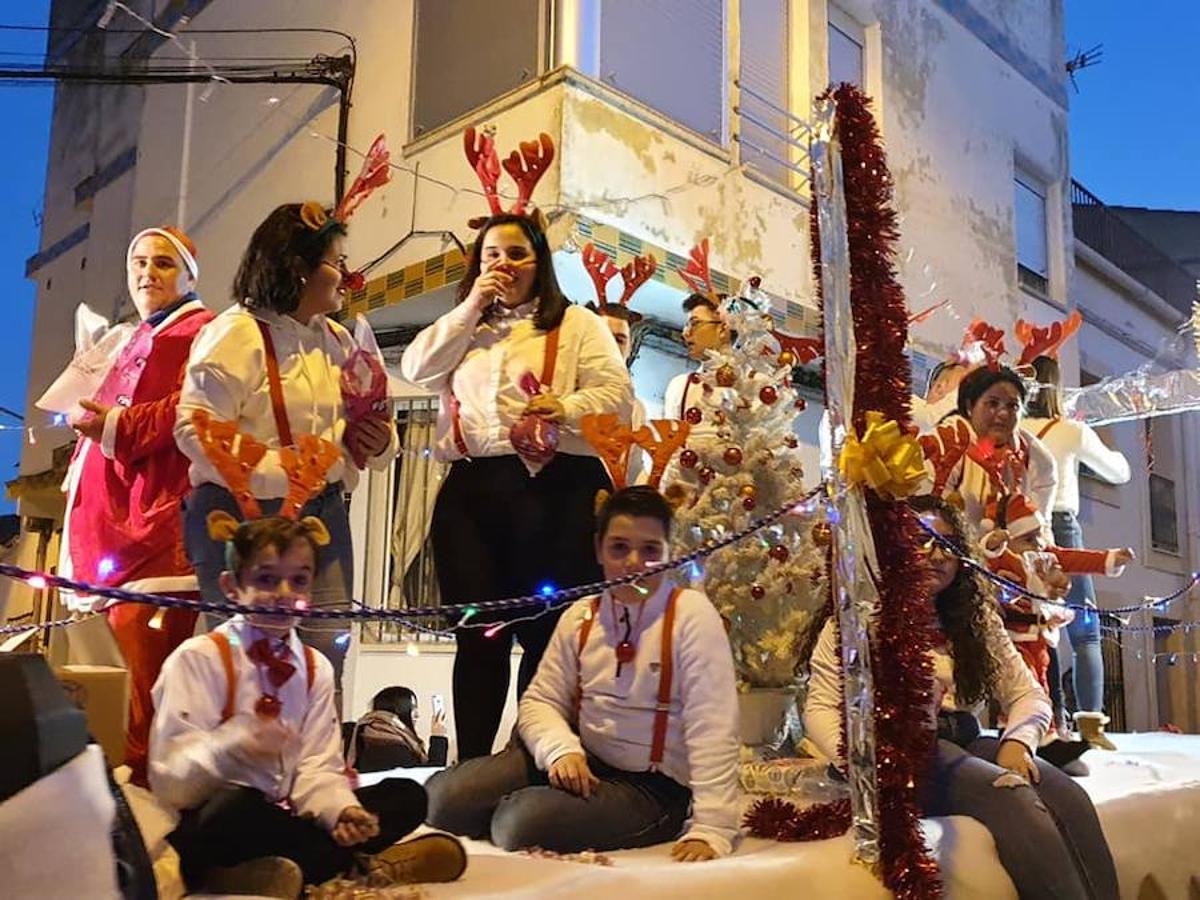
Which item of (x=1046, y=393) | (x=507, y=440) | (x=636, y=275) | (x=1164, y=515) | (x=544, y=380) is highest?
(x=636, y=275)

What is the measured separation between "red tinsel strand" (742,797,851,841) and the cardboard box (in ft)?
4.43

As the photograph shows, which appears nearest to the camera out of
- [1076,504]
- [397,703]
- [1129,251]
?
[397,703]

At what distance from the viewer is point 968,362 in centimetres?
492

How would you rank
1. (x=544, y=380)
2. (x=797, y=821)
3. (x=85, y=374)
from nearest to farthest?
(x=797, y=821) < (x=544, y=380) < (x=85, y=374)

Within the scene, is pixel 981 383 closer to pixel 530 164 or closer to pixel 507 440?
pixel 530 164

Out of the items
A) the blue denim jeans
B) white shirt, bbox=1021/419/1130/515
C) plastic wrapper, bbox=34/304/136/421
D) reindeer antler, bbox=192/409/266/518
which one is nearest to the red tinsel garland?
reindeer antler, bbox=192/409/266/518

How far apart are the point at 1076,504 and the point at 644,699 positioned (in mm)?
3264

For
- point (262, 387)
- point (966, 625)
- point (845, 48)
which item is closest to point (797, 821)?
point (966, 625)

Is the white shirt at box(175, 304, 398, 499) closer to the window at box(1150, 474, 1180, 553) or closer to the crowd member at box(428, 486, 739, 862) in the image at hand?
the crowd member at box(428, 486, 739, 862)

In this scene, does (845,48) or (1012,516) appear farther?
(845,48)

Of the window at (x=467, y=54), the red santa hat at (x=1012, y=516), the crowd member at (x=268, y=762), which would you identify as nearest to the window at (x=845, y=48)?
the window at (x=467, y=54)

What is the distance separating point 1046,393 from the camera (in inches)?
203

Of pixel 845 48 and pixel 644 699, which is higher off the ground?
pixel 845 48

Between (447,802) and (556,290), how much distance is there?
49.0 inches
